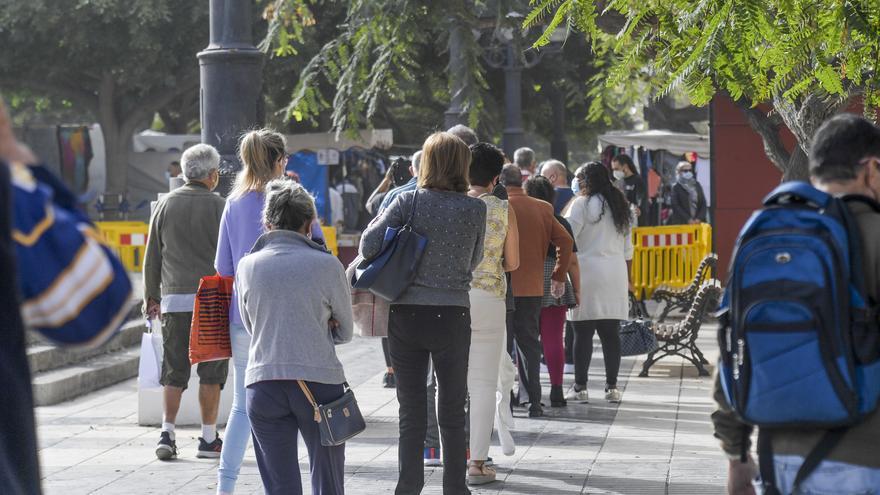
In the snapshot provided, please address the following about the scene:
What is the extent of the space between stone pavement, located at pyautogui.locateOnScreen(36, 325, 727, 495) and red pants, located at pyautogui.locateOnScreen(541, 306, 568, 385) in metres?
0.39

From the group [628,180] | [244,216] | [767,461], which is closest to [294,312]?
[244,216]

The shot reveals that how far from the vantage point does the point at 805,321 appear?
10.6 ft

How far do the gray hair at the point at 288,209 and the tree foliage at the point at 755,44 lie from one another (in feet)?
4.34

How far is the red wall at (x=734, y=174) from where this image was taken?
16312 mm

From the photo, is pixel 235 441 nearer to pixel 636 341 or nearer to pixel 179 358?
pixel 179 358

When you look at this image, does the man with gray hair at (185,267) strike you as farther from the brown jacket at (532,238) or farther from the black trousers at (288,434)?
the black trousers at (288,434)

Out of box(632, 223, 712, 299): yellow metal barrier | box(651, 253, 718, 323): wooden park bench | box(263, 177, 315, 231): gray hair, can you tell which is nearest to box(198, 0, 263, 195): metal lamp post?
box(263, 177, 315, 231): gray hair

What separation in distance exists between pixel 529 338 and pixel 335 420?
4.44 m

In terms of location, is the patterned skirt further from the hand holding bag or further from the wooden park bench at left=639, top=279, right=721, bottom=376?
the hand holding bag

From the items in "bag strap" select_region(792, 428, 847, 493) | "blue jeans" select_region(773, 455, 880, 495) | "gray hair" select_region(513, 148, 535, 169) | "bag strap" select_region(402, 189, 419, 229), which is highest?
"gray hair" select_region(513, 148, 535, 169)

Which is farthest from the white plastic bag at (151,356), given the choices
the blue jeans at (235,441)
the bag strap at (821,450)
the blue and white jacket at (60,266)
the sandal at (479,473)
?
the blue and white jacket at (60,266)

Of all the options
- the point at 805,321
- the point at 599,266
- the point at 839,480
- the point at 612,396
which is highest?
the point at 805,321

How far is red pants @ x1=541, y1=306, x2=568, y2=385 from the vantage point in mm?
10180

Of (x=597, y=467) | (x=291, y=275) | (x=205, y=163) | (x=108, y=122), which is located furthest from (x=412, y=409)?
(x=108, y=122)
